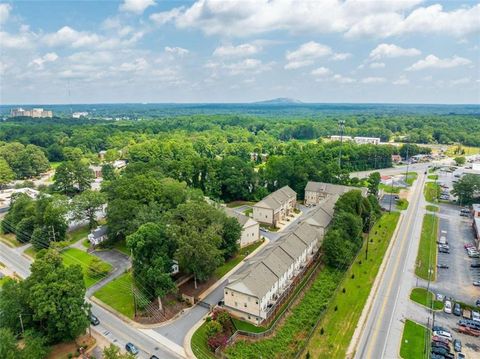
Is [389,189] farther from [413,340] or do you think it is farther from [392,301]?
[413,340]

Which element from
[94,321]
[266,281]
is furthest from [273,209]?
[94,321]

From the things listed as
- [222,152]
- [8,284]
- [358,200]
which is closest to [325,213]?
[358,200]

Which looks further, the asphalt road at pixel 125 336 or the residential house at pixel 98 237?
the residential house at pixel 98 237

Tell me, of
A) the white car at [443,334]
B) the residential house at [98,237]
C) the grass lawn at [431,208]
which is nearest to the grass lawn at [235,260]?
the residential house at [98,237]

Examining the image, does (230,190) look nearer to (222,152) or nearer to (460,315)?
(460,315)

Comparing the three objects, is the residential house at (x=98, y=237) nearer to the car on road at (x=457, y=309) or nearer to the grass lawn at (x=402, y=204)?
the car on road at (x=457, y=309)
